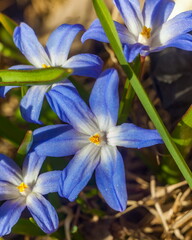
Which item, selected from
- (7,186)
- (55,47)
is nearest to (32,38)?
(55,47)

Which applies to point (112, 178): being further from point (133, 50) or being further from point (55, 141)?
point (133, 50)

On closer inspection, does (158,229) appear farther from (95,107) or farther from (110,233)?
(95,107)

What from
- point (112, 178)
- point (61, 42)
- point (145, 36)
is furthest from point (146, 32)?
point (112, 178)

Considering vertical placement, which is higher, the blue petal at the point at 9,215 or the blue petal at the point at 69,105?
the blue petal at the point at 69,105


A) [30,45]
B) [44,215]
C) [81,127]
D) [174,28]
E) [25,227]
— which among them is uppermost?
[30,45]

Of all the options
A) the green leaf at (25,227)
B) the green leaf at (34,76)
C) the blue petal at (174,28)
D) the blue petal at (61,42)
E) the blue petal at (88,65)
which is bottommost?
the green leaf at (25,227)

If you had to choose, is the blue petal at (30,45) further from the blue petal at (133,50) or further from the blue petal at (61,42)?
the blue petal at (133,50)

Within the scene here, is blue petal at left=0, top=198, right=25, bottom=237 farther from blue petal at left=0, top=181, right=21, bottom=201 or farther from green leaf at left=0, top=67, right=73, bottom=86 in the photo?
green leaf at left=0, top=67, right=73, bottom=86

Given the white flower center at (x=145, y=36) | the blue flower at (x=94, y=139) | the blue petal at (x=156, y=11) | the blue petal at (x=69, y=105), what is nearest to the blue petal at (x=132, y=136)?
the blue flower at (x=94, y=139)

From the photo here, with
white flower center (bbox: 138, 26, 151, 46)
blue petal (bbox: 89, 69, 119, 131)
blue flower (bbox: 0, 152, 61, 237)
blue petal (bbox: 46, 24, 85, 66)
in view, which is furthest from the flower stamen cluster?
white flower center (bbox: 138, 26, 151, 46)
